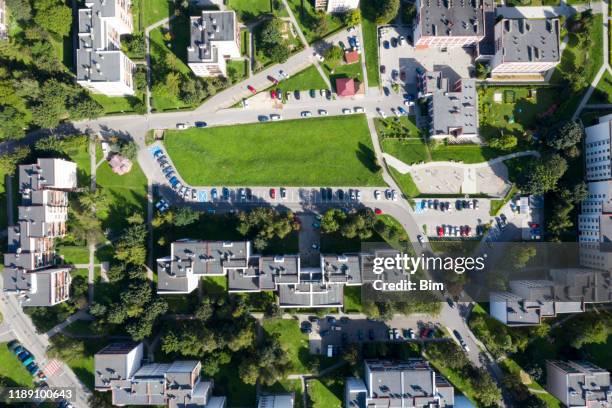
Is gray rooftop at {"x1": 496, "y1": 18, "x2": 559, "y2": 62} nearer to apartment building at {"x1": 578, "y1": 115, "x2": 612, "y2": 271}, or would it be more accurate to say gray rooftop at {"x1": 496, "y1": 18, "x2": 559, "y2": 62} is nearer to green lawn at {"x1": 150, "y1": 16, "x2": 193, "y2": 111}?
apartment building at {"x1": 578, "y1": 115, "x2": 612, "y2": 271}

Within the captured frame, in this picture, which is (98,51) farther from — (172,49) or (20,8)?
(20,8)

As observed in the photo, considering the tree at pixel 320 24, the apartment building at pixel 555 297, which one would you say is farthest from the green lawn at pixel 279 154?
the apartment building at pixel 555 297

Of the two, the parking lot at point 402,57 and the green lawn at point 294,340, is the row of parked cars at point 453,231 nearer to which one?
the parking lot at point 402,57

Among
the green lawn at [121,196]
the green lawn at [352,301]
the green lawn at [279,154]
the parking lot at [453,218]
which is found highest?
the green lawn at [279,154]

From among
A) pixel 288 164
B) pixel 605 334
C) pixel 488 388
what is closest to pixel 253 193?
pixel 288 164

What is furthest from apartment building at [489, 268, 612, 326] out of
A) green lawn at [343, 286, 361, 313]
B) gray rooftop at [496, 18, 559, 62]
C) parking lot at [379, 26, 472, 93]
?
parking lot at [379, 26, 472, 93]
